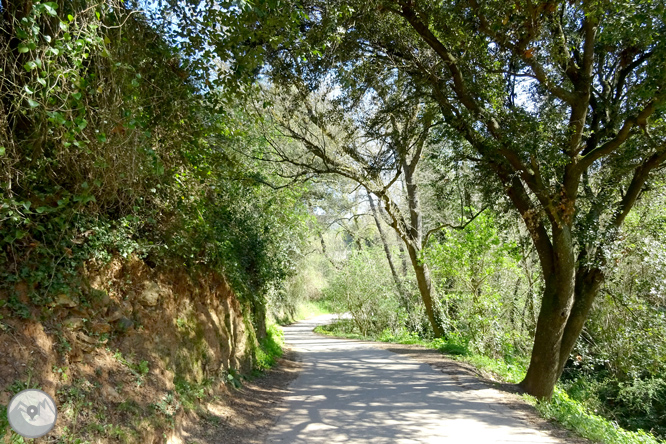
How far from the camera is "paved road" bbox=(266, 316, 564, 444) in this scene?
6352mm

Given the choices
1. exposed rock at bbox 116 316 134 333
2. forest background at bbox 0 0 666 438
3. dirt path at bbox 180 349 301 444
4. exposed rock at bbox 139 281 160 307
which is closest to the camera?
forest background at bbox 0 0 666 438

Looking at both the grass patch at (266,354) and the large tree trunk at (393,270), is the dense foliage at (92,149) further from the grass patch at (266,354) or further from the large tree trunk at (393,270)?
the large tree trunk at (393,270)

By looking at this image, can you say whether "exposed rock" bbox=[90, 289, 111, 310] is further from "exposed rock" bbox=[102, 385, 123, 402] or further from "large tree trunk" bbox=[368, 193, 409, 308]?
"large tree trunk" bbox=[368, 193, 409, 308]

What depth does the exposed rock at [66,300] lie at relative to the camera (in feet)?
16.6

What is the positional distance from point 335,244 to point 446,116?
36.8m

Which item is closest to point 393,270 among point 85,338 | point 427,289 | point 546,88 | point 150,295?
point 427,289

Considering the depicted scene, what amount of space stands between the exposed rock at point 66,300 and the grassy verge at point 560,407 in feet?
22.4

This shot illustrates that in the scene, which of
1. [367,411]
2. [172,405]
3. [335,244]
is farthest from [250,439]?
[335,244]

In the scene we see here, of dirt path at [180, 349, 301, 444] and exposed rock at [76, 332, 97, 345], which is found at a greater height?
exposed rock at [76, 332, 97, 345]

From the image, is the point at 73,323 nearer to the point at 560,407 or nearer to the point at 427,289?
the point at 560,407

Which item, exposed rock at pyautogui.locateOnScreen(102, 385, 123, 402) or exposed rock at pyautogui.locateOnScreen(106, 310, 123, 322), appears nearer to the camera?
exposed rock at pyautogui.locateOnScreen(102, 385, 123, 402)

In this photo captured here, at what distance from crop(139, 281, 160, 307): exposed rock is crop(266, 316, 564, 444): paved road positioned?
8.62ft

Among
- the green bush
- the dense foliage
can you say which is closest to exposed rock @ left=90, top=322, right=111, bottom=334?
the dense foliage

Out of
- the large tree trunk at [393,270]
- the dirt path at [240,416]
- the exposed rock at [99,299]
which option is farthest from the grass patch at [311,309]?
the exposed rock at [99,299]
